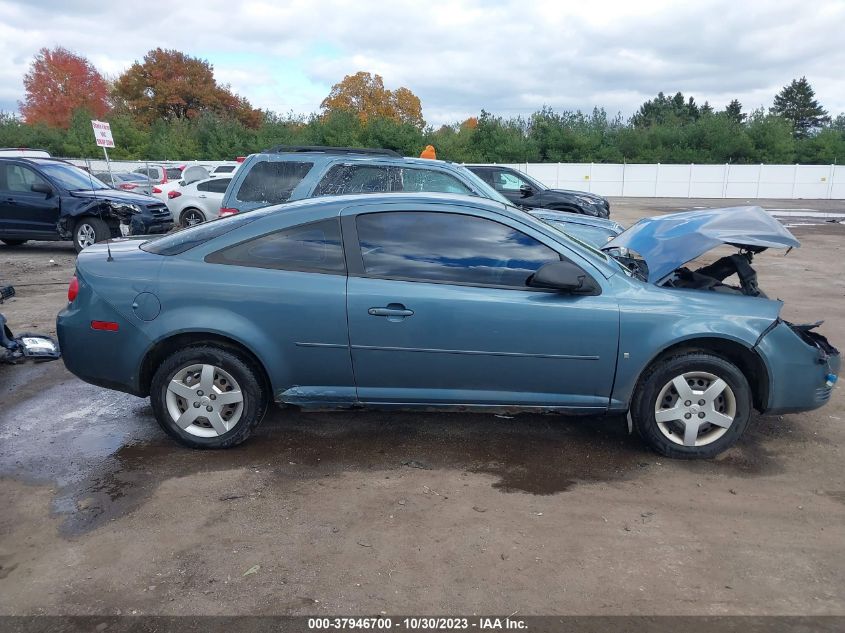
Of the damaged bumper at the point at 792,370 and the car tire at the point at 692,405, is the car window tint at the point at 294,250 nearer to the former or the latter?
the car tire at the point at 692,405

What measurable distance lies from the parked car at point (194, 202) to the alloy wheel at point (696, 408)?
44.8 ft

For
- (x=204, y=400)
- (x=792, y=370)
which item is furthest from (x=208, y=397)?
(x=792, y=370)

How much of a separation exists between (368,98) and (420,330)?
63652 mm

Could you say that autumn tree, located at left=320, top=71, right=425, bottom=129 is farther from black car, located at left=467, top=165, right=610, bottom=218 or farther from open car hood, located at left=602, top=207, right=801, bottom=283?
open car hood, located at left=602, top=207, right=801, bottom=283

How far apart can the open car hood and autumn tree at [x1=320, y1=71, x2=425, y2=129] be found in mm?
60569

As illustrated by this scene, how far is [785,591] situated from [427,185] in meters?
5.77

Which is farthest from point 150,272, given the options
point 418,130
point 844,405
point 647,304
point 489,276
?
point 418,130

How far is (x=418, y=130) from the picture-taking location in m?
41.5

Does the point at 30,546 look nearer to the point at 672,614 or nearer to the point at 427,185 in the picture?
the point at 672,614

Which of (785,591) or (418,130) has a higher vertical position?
(418,130)

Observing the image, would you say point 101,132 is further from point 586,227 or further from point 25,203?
point 586,227

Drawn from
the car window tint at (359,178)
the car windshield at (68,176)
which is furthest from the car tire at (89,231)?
the car window tint at (359,178)

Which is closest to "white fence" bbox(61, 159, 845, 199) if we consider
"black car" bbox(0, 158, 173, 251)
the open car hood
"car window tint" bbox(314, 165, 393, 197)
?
"black car" bbox(0, 158, 173, 251)

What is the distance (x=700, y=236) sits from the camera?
4.64m
